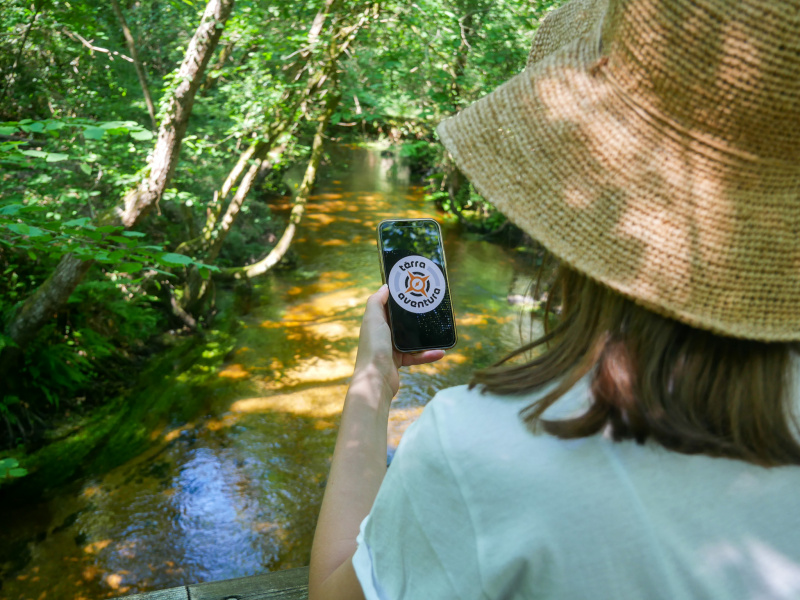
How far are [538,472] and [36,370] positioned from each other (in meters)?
4.41

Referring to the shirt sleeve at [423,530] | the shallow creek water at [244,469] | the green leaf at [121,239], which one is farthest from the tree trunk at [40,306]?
the shirt sleeve at [423,530]

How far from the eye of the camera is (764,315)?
64cm

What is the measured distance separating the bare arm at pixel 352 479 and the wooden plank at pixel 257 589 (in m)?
0.61

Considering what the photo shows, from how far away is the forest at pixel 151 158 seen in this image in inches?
156

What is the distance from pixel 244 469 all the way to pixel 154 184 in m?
2.11

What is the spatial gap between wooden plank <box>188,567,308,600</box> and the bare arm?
2.00ft

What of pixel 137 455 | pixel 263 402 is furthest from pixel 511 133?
pixel 263 402

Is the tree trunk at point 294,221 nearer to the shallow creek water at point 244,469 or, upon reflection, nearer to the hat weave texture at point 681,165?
the shallow creek water at point 244,469

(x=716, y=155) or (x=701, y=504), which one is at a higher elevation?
(x=716, y=155)

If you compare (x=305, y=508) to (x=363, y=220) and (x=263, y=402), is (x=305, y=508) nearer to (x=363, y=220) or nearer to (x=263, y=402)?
(x=263, y=402)

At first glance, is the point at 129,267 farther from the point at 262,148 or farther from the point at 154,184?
the point at 262,148

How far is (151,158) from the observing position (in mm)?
4266

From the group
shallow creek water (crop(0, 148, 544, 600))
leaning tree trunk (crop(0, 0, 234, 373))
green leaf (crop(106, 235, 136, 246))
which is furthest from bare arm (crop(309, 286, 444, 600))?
leaning tree trunk (crop(0, 0, 234, 373))

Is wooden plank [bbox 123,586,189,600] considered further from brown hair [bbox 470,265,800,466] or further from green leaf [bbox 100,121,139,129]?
green leaf [bbox 100,121,139,129]
